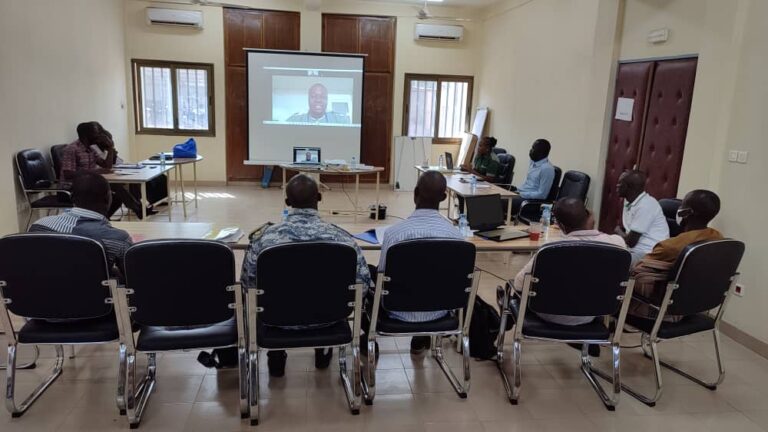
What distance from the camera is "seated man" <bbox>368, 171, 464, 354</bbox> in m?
2.56

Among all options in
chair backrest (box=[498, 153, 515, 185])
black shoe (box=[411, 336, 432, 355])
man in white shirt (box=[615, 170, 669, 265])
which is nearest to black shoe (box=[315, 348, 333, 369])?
black shoe (box=[411, 336, 432, 355])

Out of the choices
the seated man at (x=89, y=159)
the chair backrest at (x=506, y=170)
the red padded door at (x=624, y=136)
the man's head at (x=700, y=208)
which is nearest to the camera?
the man's head at (x=700, y=208)

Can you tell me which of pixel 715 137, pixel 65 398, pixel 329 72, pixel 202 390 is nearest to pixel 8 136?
pixel 65 398

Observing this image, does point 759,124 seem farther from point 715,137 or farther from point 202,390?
point 202,390

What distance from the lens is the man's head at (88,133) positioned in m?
5.50

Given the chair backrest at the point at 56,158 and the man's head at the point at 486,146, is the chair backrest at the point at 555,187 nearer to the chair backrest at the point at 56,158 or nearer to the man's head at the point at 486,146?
the man's head at the point at 486,146

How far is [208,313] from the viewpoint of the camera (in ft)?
7.36

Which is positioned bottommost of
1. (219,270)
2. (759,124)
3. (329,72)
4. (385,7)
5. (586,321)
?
(586,321)

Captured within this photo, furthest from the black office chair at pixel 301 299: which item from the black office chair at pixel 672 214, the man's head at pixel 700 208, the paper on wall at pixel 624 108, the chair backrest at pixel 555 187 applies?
the paper on wall at pixel 624 108

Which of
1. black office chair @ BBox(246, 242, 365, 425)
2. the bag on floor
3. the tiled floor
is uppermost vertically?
black office chair @ BBox(246, 242, 365, 425)

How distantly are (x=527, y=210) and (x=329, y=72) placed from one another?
14.2 ft

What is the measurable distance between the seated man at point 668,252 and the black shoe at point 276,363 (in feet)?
6.20

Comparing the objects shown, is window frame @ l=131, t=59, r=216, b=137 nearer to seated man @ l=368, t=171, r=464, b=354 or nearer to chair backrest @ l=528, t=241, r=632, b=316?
seated man @ l=368, t=171, r=464, b=354

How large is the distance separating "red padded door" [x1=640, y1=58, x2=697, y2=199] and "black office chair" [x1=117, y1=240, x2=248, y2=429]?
12.3 ft
